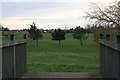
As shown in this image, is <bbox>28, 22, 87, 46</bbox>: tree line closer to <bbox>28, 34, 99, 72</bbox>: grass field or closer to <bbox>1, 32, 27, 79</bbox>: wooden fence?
<bbox>28, 34, 99, 72</bbox>: grass field

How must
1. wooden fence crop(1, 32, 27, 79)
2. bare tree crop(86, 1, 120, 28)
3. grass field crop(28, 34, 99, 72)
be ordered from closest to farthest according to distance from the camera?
wooden fence crop(1, 32, 27, 79)
grass field crop(28, 34, 99, 72)
bare tree crop(86, 1, 120, 28)

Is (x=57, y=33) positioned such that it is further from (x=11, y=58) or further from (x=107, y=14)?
(x=11, y=58)

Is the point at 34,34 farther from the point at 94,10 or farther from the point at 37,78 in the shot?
the point at 37,78

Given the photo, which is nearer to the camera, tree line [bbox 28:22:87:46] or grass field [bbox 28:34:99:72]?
grass field [bbox 28:34:99:72]

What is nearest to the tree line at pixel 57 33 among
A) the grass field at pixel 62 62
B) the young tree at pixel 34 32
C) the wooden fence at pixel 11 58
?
the young tree at pixel 34 32

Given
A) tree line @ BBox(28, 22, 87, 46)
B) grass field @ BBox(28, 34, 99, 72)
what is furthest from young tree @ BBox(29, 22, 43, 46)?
grass field @ BBox(28, 34, 99, 72)

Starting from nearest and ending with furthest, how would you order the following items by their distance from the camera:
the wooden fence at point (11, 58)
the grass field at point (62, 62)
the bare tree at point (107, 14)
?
1. the wooden fence at point (11, 58)
2. the grass field at point (62, 62)
3. the bare tree at point (107, 14)

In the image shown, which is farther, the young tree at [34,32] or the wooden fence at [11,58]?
the young tree at [34,32]

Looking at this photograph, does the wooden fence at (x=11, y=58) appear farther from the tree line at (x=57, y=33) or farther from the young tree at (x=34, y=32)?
the tree line at (x=57, y=33)

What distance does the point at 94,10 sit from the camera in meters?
35.8

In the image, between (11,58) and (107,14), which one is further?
(107,14)

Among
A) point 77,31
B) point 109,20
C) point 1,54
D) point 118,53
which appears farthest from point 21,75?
point 77,31

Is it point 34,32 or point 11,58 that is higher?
point 34,32

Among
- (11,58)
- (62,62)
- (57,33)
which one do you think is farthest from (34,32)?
(11,58)
